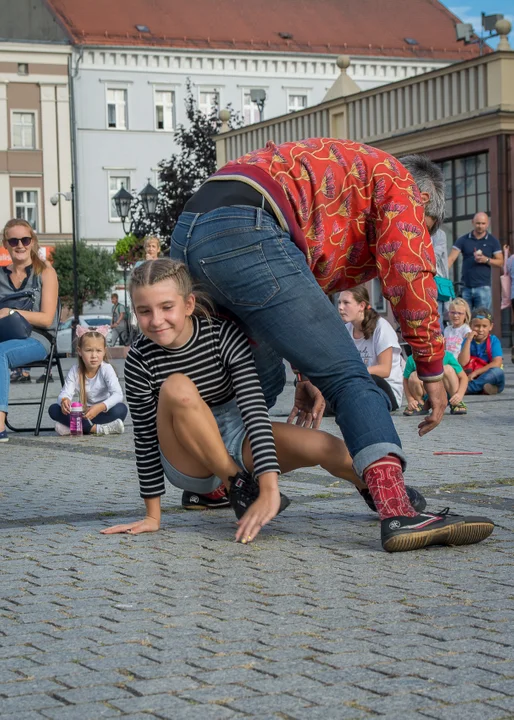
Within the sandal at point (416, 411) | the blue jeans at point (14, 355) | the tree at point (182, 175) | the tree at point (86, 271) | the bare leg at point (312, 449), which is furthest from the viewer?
the tree at point (86, 271)

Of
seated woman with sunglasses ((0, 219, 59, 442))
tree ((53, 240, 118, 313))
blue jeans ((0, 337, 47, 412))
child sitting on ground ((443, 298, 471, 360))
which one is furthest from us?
tree ((53, 240, 118, 313))

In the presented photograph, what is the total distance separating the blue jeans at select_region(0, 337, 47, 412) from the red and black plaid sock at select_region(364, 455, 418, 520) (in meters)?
5.49

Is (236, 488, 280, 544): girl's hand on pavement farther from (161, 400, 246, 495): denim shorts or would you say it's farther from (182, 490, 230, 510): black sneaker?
(182, 490, 230, 510): black sneaker

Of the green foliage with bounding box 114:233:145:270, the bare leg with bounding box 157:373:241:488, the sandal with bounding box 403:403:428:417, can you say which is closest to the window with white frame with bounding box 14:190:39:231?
the green foliage with bounding box 114:233:145:270

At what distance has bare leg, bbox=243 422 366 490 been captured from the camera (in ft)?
15.6

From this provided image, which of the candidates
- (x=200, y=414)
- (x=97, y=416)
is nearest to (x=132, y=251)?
(x=97, y=416)

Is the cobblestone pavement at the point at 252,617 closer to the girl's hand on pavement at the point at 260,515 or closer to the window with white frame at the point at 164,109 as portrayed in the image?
the girl's hand on pavement at the point at 260,515

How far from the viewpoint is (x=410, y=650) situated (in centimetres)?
299

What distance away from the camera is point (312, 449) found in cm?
480

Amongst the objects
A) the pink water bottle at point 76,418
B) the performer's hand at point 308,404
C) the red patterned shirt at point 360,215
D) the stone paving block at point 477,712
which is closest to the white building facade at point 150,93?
the pink water bottle at point 76,418

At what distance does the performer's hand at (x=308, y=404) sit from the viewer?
5.00m

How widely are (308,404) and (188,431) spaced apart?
0.69 m

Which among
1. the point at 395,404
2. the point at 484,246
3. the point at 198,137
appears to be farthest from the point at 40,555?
the point at 198,137

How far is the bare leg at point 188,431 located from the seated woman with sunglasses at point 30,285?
5.14 metres
